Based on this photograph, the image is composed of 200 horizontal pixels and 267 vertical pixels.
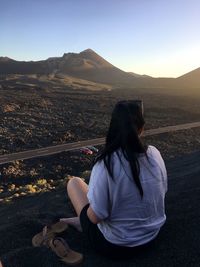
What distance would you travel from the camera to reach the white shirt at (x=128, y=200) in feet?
15.9

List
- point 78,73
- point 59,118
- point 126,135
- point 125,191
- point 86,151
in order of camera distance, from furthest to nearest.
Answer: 1. point 78,73
2. point 59,118
3. point 86,151
4. point 125,191
5. point 126,135

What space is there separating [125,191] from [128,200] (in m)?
0.12

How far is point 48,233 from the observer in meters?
5.87

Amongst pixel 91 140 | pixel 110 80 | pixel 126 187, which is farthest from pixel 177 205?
pixel 110 80

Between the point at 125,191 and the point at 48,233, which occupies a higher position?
the point at 125,191

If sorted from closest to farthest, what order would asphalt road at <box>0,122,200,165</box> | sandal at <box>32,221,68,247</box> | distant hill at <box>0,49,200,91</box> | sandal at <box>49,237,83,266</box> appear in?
sandal at <box>49,237,83,266</box>, sandal at <box>32,221,68,247</box>, asphalt road at <box>0,122,200,165</box>, distant hill at <box>0,49,200,91</box>

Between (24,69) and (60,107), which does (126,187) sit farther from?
(24,69)

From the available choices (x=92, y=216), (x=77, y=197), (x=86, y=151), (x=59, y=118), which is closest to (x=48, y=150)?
(x=86, y=151)

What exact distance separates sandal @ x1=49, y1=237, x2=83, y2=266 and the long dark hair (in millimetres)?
1099

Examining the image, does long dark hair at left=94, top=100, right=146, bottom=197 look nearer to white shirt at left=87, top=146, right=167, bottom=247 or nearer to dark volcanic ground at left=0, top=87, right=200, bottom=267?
white shirt at left=87, top=146, right=167, bottom=247

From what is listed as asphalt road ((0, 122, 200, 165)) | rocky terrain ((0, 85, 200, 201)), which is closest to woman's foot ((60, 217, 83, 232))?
rocky terrain ((0, 85, 200, 201))

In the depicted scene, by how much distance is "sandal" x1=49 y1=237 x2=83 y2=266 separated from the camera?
5293 mm

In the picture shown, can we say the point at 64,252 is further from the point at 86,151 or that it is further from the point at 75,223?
the point at 86,151

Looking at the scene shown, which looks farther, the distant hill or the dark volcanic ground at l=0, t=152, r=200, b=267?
the distant hill
